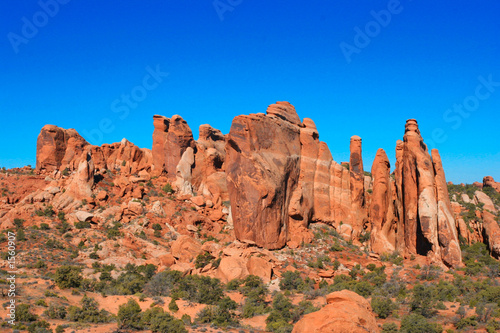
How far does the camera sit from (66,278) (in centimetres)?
3030

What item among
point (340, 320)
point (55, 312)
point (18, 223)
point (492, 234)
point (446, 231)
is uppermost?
point (492, 234)

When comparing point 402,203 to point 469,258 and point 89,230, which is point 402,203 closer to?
point 469,258

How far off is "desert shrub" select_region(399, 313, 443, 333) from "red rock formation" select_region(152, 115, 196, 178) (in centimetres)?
3978

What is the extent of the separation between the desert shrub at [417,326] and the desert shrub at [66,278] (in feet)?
78.0

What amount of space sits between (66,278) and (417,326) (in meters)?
25.0

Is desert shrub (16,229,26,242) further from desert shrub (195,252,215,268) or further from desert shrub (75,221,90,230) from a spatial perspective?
desert shrub (195,252,215,268)

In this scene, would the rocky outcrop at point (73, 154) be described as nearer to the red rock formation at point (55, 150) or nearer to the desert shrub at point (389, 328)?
the red rock formation at point (55, 150)

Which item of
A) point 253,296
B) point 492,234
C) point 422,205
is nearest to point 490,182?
point 492,234

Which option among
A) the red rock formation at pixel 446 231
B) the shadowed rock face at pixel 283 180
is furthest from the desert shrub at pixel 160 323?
the red rock formation at pixel 446 231

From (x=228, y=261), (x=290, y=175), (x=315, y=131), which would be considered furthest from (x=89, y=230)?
(x=315, y=131)

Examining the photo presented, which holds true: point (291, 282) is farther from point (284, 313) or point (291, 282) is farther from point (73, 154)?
point (73, 154)

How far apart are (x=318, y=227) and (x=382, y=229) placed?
7.07 meters

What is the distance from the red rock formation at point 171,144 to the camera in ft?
185

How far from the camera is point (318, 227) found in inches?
1800
